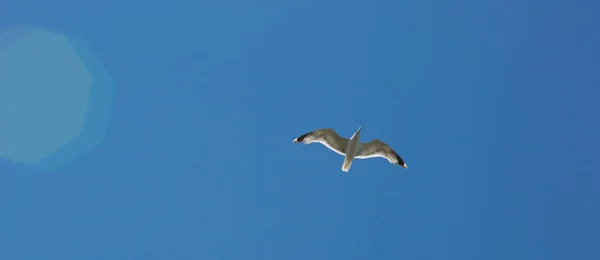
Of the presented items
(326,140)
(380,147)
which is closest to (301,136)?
(326,140)

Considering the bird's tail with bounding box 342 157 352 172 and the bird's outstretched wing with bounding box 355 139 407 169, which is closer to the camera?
the bird's tail with bounding box 342 157 352 172

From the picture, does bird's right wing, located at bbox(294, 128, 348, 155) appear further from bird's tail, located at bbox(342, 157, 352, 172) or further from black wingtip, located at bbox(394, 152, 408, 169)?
black wingtip, located at bbox(394, 152, 408, 169)

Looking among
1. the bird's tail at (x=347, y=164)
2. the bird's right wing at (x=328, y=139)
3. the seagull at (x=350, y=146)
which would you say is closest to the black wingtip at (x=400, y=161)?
the seagull at (x=350, y=146)

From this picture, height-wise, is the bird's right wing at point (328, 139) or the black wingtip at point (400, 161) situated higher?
the bird's right wing at point (328, 139)

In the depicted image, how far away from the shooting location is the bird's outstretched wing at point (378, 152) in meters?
28.2

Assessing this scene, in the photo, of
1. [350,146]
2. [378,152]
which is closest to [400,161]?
[378,152]

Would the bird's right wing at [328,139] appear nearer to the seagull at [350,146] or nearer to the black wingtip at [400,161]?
the seagull at [350,146]

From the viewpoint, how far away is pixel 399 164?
28.6 metres

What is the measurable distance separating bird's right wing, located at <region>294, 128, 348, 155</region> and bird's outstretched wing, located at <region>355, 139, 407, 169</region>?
83 centimetres

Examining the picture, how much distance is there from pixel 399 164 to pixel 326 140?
3.71 metres

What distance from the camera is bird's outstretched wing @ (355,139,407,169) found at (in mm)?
28219

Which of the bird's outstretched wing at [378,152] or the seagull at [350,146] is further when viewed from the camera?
the bird's outstretched wing at [378,152]

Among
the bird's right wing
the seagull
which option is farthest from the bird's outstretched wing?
the bird's right wing

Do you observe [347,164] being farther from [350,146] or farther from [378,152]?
[378,152]
